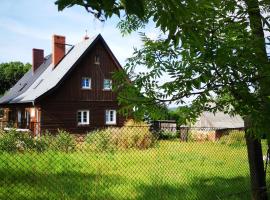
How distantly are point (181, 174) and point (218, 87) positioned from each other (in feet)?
26.4

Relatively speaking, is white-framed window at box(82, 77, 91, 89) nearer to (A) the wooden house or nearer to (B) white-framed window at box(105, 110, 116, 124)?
(A) the wooden house

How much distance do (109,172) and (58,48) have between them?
2292cm

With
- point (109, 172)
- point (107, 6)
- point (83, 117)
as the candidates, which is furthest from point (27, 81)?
point (107, 6)

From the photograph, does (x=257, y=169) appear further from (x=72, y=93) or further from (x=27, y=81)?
(x=27, y=81)

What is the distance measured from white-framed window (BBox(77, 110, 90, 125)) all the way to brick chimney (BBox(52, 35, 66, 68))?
487cm

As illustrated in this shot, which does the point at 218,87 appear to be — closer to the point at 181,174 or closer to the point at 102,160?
the point at 181,174

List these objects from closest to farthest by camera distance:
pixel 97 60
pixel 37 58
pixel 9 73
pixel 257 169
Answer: pixel 257 169 < pixel 97 60 < pixel 37 58 < pixel 9 73

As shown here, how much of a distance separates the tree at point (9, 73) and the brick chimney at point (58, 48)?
105 ft

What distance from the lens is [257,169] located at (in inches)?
225

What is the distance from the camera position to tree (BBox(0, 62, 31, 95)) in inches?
2452

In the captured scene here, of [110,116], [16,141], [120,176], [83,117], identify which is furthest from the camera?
[110,116]

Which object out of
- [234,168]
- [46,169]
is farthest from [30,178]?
[234,168]

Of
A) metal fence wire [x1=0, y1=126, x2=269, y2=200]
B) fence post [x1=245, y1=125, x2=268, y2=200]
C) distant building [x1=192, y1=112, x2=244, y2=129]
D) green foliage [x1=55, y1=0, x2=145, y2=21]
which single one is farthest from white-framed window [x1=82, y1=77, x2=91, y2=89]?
green foliage [x1=55, y1=0, x2=145, y2=21]

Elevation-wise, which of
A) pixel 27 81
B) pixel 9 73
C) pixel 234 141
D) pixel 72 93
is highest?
pixel 9 73
